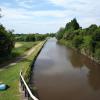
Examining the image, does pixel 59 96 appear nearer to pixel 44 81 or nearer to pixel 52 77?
pixel 44 81

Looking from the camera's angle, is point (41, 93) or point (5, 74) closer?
point (41, 93)

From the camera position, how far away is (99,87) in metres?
24.9

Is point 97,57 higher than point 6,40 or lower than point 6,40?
lower

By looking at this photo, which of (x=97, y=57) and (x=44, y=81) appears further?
(x=97, y=57)

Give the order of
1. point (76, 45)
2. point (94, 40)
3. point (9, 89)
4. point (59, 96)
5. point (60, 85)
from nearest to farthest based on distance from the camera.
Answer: point (9, 89), point (59, 96), point (60, 85), point (94, 40), point (76, 45)

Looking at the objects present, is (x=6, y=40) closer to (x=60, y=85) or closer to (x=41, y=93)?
(x=60, y=85)

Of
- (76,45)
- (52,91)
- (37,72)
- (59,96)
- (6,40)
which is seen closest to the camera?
(59,96)

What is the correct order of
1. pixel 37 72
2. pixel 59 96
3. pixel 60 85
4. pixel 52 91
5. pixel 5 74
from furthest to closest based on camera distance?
pixel 37 72 → pixel 5 74 → pixel 60 85 → pixel 52 91 → pixel 59 96

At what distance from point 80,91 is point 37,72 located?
10.5 meters

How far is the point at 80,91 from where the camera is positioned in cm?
2256

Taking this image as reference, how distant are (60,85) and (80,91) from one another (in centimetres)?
264

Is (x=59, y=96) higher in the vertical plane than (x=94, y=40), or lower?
lower

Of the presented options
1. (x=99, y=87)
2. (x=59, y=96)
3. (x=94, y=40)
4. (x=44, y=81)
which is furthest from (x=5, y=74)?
(x=94, y=40)

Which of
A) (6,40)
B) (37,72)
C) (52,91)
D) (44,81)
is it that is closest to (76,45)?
(6,40)
